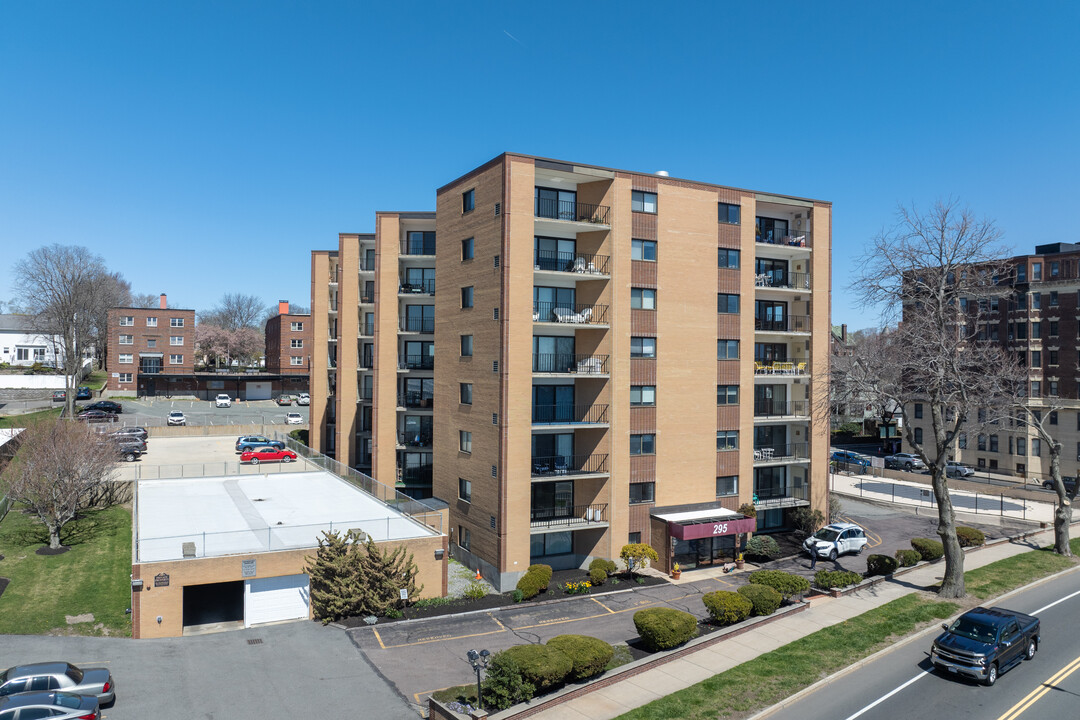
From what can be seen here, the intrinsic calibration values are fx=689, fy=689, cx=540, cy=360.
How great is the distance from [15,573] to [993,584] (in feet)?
146

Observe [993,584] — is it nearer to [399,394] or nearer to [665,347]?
[665,347]

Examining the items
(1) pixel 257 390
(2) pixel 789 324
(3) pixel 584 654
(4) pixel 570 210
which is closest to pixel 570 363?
(4) pixel 570 210

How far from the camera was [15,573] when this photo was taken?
106 ft

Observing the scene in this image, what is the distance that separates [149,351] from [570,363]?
80874 millimetres

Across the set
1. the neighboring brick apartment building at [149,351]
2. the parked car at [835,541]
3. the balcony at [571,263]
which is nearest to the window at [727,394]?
the parked car at [835,541]

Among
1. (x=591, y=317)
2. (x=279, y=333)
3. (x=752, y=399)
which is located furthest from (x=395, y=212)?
(x=279, y=333)

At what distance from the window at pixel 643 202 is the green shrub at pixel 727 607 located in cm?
1961

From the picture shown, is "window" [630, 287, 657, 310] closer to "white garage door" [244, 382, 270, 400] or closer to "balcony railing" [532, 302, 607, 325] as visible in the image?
"balcony railing" [532, 302, 607, 325]

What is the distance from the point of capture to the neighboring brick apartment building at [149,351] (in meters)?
93.5

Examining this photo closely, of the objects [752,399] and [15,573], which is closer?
[15,573]

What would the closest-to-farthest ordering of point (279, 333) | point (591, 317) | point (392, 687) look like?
point (392, 687) < point (591, 317) < point (279, 333)

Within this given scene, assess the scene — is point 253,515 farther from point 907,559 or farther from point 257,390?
point 257,390

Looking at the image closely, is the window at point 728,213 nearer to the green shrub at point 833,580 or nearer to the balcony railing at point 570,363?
the balcony railing at point 570,363

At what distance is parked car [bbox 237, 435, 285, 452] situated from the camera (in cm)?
6074
